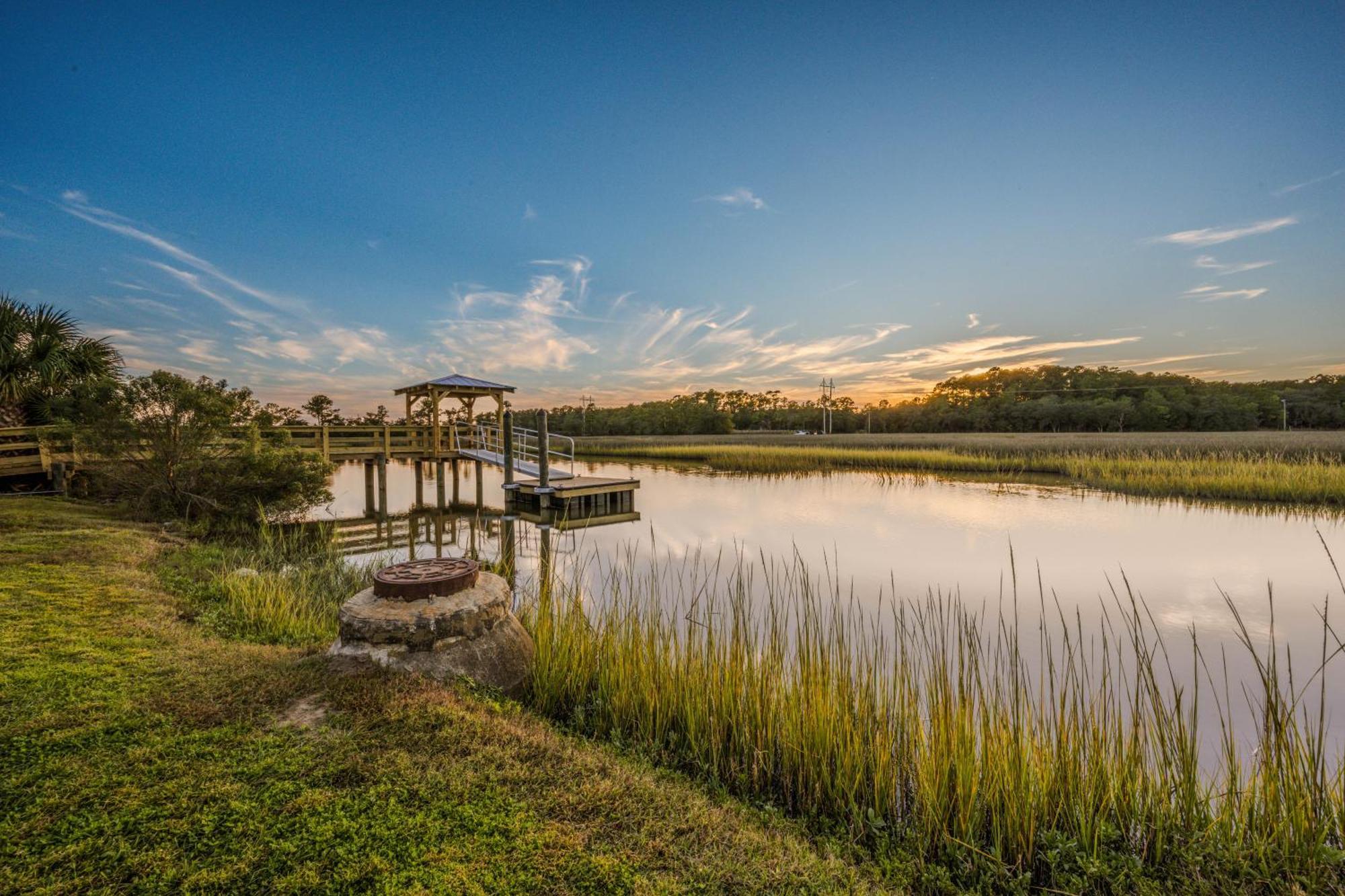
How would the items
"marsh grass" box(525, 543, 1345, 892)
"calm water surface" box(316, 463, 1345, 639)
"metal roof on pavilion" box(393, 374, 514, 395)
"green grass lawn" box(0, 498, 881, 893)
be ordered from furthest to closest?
Result: "metal roof on pavilion" box(393, 374, 514, 395) < "calm water surface" box(316, 463, 1345, 639) < "marsh grass" box(525, 543, 1345, 892) < "green grass lawn" box(0, 498, 881, 893)

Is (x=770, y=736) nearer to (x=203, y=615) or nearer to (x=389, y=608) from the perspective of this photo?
(x=389, y=608)

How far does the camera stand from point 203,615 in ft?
13.7

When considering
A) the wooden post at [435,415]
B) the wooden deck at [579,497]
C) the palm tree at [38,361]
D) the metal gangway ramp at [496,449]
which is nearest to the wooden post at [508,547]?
the wooden deck at [579,497]

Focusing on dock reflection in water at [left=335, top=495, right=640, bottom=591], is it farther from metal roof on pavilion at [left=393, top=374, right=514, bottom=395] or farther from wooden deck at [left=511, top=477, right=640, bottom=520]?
metal roof on pavilion at [left=393, top=374, right=514, bottom=395]

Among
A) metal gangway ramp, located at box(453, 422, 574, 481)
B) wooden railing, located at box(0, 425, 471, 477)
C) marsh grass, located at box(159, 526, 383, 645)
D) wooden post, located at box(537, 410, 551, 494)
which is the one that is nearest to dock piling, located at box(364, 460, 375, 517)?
wooden railing, located at box(0, 425, 471, 477)

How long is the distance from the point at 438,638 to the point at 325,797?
1189mm

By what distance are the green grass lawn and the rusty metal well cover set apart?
0.51 m

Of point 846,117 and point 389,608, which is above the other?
point 846,117

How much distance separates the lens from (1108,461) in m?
18.2

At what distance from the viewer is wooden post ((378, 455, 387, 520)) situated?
41.4 ft

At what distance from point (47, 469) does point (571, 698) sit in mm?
13788

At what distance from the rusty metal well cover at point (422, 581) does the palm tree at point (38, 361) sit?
12.5 m

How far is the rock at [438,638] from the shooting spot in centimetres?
300

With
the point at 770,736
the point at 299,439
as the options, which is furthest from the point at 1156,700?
the point at 299,439
